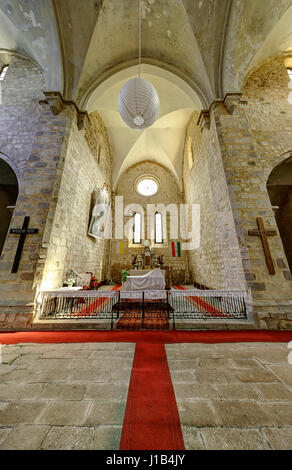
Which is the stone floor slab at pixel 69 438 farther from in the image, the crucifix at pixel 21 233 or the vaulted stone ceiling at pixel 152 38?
the vaulted stone ceiling at pixel 152 38

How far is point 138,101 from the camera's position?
3.01m

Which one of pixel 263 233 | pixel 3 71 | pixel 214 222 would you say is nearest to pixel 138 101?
pixel 263 233

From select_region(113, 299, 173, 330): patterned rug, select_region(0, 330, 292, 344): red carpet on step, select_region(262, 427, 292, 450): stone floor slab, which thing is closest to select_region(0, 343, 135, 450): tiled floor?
select_region(0, 330, 292, 344): red carpet on step

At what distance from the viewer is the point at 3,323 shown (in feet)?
10.3

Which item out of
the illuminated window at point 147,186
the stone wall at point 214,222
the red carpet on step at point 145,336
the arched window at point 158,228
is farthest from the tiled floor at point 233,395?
the illuminated window at point 147,186

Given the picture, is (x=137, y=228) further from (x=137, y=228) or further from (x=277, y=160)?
(x=277, y=160)

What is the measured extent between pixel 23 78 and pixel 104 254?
7891 millimetres

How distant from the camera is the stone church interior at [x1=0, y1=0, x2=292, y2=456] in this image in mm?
1330

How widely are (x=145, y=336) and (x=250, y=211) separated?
3.52 metres
